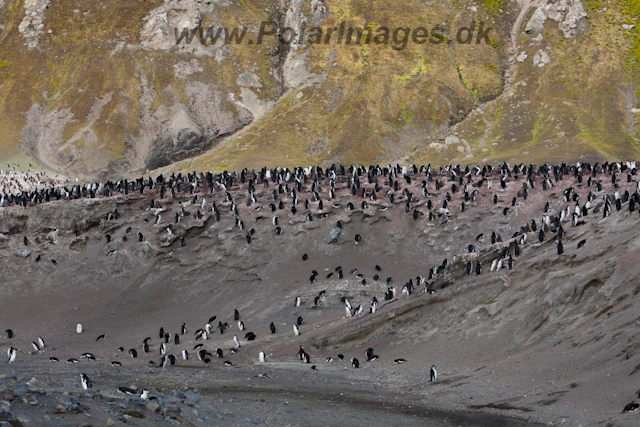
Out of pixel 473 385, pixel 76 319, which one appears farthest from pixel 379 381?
pixel 76 319

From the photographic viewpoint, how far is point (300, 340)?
44312 mm

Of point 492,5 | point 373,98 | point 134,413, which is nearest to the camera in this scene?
point 134,413

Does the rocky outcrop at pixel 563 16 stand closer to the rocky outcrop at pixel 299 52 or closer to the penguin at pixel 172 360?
the rocky outcrop at pixel 299 52

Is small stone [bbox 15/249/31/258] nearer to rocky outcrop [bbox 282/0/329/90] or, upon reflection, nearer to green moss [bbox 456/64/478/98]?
→ rocky outcrop [bbox 282/0/329/90]

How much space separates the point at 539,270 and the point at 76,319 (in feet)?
95.6

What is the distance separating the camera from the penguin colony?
46.8m

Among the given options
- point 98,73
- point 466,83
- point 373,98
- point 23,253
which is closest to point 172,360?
point 23,253

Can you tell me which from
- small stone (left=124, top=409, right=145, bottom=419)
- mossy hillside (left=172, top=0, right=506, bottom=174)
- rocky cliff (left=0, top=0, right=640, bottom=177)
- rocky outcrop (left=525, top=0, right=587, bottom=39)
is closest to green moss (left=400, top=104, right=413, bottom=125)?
mossy hillside (left=172, top=0, right=506, bottom=174)

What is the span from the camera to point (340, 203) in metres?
59.8

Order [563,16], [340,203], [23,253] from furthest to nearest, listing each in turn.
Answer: [563,16], [23,253], [340,203]

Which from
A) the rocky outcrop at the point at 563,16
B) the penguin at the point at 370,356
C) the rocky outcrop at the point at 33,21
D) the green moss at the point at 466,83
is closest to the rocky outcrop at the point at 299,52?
the green moss at the point at 466,83

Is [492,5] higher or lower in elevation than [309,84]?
higher

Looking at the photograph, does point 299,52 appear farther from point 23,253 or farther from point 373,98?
point 23,253

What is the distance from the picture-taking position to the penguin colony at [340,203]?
153 ft
